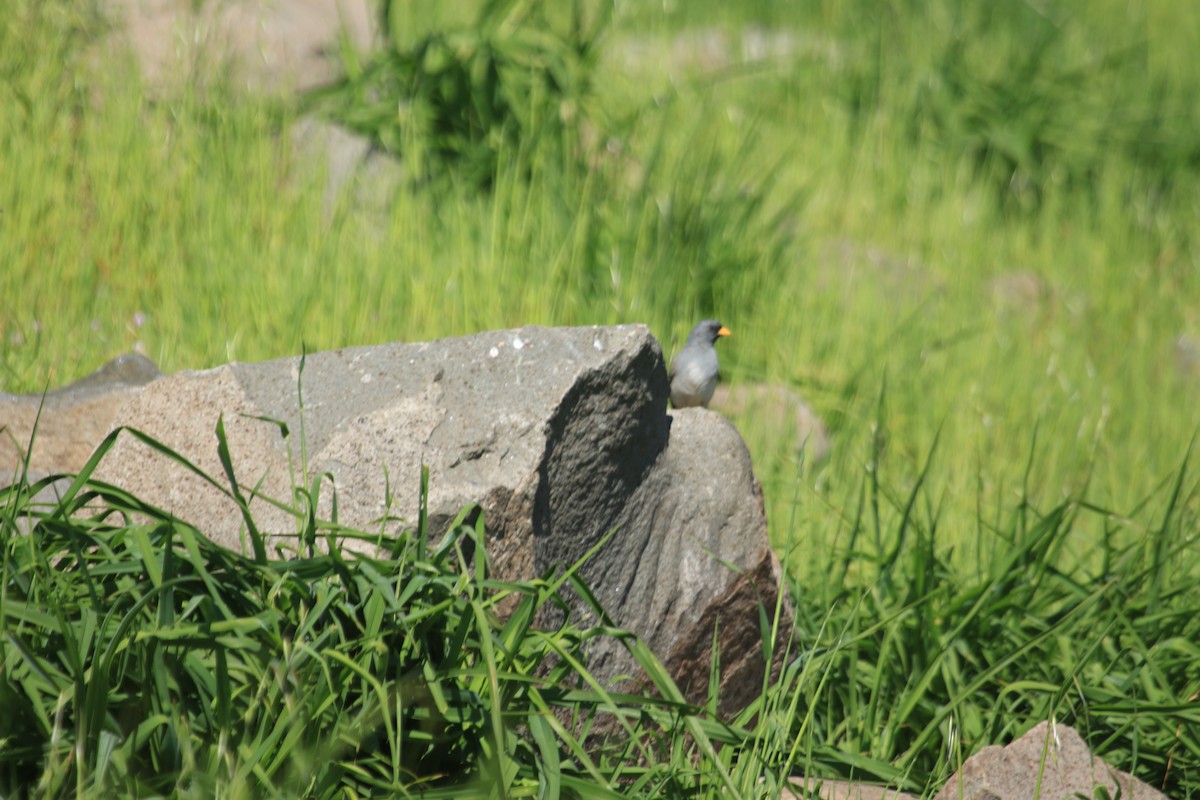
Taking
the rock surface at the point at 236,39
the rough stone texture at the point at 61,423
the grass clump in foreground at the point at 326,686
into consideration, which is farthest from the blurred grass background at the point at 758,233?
the grass clump in foreground at the point at 326,686

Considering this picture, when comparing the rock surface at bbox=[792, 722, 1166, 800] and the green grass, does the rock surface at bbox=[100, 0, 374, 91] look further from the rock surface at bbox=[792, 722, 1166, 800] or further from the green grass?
the rock surface at bbox=[792, 722, 1166, 800]

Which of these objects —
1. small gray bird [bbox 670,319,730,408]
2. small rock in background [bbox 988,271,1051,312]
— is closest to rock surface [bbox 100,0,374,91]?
small gray bird [bbox 670,319,730,408]

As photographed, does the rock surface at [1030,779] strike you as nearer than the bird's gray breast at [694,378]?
Yes

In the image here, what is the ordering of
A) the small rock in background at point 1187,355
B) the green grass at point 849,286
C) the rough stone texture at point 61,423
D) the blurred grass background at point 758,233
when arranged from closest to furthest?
1. the rough stone texture at point 61,423
2. the green grass at point 849,286
3. the blurred grass background at point 758,233
4. the small rock in background at point 1187,355

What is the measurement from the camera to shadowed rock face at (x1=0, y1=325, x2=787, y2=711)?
7.23ft

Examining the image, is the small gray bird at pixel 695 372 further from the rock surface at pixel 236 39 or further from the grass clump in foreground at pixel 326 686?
the rock surface at pixel 236 39

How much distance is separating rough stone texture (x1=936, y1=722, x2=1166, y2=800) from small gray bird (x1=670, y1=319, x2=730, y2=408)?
1161 mm

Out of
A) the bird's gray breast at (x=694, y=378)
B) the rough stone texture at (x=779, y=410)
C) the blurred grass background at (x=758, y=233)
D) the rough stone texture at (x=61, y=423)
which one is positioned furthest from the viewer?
the rough stone texture at (x=779, y=410)

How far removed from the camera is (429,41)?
444 cm

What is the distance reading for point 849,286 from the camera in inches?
188

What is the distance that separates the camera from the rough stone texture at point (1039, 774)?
2.21 meters

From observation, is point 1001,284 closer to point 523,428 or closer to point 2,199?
point 523,428

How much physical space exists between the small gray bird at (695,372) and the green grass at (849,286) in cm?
44

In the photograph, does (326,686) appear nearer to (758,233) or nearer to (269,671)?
(269,671)
